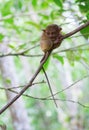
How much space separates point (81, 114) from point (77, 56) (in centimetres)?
386

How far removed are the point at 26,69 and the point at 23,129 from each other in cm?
387

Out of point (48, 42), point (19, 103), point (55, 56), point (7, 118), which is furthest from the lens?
point (7, 118)

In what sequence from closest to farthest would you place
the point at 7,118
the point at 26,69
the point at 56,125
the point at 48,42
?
the point at 48,42
the point at 26,69
the point at 7,118
the point at 56,125

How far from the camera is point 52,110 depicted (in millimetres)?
7801

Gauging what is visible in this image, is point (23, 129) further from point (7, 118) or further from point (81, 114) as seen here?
point (7, 118)

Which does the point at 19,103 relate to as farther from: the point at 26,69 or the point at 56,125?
the point at 56,125

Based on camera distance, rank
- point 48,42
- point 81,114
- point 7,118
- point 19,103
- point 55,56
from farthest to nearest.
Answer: point 7,118
point 81,114
point 19,103
point 55,56
point 48,42

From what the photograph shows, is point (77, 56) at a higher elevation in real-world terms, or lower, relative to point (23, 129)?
higher

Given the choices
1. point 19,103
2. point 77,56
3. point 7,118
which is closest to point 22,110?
point 19,103

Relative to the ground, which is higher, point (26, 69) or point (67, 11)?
point (26, 69)

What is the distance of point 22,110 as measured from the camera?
192cm

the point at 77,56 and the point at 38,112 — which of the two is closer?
the point at 77,56

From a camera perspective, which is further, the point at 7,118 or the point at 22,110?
the point at 7,118

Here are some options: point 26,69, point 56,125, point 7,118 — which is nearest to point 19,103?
point 26,69
